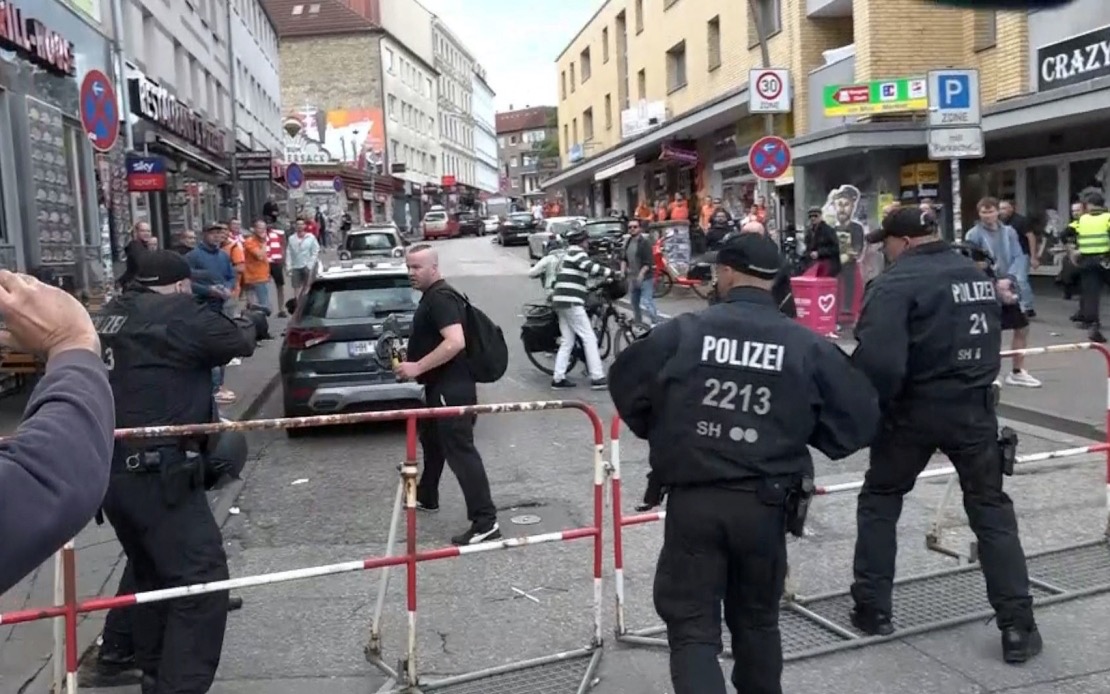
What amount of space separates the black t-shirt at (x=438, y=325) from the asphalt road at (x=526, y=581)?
3.59 feet

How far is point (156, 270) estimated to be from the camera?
4.68 metres

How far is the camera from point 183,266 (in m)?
4.78

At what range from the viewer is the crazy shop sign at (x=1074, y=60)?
14805 millimetres

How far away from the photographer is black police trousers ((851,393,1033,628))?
16.0ft

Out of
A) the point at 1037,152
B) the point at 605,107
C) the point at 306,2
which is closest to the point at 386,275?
the point at 1037,152

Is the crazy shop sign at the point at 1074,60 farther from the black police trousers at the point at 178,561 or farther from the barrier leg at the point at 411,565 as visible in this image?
the black police trousers at the point at 178,561

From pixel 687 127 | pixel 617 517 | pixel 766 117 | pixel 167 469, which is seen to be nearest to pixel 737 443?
pixel 617 517

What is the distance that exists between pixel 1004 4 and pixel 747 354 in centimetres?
229

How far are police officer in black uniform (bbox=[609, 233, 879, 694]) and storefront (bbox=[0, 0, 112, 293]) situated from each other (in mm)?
11615

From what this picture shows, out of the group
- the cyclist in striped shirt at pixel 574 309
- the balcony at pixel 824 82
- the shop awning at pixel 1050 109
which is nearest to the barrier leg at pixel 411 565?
the cyclist in striped shirt at pixel 574 309

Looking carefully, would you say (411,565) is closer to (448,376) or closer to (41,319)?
(448,376)

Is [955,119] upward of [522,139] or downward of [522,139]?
downward

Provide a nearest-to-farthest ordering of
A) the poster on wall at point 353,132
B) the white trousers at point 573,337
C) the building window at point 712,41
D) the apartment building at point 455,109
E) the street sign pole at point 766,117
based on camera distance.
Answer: the white trousers at point 573,337 < the street sign pole at point 766,117 < the building window at point 712,41 < the poster on wall at point 353,132 < the apartment building at point 455,109

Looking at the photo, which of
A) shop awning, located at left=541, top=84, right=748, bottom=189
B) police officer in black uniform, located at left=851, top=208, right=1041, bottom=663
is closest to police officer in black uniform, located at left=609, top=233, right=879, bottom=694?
police officer in black uniform, located at left=851, top=208, right=1041, bottom=663
